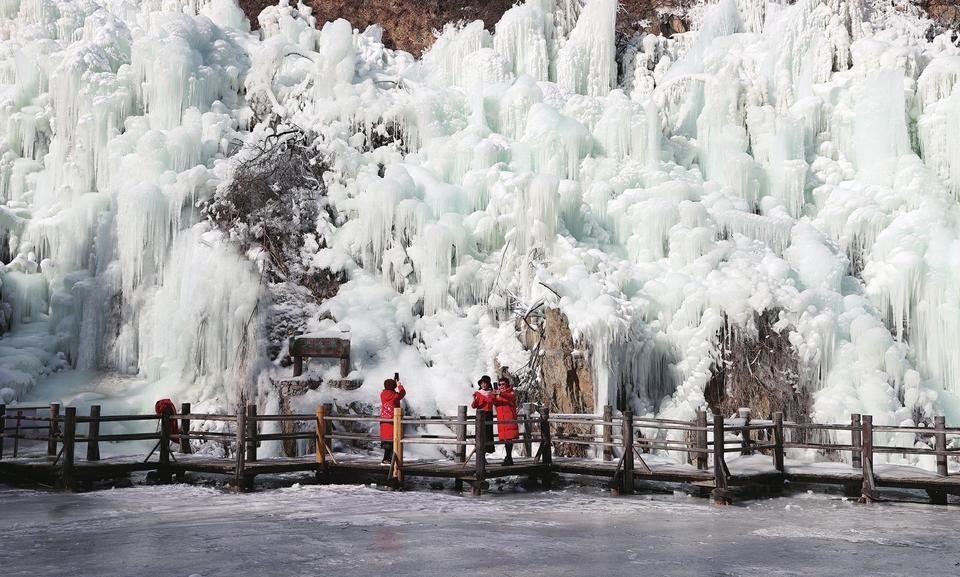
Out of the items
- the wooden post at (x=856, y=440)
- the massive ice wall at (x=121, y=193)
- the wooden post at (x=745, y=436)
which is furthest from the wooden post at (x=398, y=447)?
the wooden post at (x=856, y=440)

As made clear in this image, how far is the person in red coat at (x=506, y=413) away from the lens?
15.8 m

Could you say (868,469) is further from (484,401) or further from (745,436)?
(484,401)

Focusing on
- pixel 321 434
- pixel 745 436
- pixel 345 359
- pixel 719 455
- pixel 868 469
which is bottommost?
pixel 868 469

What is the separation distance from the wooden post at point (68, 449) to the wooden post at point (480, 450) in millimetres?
6007

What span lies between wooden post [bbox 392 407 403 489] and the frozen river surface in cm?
37

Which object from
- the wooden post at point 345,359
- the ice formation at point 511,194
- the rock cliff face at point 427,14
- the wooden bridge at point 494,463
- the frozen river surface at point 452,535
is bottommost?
the frozen river surface at point 452,535

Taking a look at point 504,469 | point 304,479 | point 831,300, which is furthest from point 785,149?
point 304,479

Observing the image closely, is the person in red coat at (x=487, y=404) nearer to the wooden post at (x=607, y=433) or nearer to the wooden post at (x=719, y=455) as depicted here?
the wooden post at (x=607, y=433)

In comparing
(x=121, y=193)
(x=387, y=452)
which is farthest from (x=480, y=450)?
(x=121, y=193)

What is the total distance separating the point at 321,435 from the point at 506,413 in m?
2.96

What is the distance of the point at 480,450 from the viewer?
48.2 ft

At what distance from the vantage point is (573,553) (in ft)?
32.2

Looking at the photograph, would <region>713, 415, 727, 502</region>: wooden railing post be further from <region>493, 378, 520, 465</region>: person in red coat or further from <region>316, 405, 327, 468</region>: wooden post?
<region>316, 405, 327, 468</region>: wooden post

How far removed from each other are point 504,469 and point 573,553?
17.9 ft
